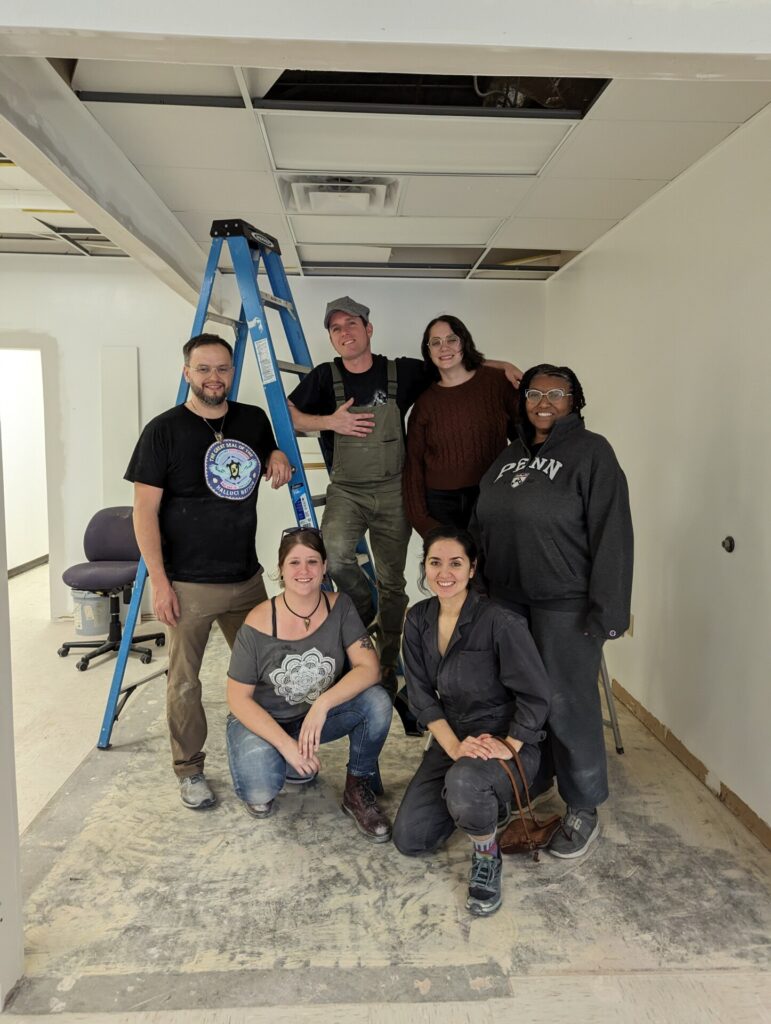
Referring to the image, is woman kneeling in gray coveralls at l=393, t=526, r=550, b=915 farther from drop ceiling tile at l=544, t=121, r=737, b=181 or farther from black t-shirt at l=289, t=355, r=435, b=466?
drop ceiling tile at l=544, t=121, r=737, b=181

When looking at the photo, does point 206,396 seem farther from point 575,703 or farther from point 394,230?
point 394,230

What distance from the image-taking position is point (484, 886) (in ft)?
6.68

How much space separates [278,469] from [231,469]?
19 centimetres

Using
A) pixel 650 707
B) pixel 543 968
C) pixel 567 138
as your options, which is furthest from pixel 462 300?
pixel 543 968

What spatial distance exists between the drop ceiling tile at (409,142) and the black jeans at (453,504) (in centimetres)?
134

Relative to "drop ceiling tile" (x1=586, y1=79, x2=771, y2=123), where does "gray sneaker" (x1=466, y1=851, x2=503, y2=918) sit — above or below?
below

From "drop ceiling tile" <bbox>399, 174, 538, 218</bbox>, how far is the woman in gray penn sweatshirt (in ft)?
4.14

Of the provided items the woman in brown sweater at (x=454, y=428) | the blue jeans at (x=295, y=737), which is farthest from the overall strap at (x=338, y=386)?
the blue jeans at (x=295, y=737)

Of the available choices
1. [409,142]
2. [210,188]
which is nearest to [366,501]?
[409,142]

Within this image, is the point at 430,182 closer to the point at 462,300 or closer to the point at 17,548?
the point at 462,300

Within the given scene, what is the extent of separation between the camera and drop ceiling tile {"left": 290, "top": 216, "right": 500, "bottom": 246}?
148 inches

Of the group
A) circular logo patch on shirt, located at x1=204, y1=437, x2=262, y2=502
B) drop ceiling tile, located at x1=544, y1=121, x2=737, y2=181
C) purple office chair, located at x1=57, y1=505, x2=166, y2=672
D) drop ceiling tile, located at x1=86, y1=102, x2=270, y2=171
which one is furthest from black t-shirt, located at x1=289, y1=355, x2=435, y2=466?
purple office chair, located at x1=57, y1=505, x2=166, y2=672

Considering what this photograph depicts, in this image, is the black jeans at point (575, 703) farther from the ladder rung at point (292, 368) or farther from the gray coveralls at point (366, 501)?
the ladder rung at point (292, 368)

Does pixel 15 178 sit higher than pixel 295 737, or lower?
higher
